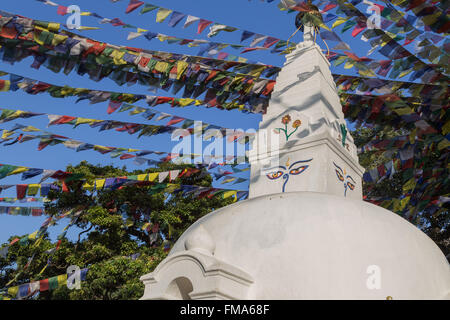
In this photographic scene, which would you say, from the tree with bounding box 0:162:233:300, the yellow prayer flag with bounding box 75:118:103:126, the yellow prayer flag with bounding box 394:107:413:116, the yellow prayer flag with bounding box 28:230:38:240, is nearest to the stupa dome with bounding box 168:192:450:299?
the yellow prayer flag with bounding box 394:107:413:116

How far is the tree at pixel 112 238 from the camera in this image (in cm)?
1272

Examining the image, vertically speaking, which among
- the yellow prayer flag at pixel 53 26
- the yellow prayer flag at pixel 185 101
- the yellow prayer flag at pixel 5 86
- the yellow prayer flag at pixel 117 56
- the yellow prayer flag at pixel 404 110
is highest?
the yellow prayer flag at pixel 53 26

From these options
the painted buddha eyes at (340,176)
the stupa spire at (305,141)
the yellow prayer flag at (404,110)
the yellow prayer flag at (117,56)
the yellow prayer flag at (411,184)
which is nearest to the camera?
the stupa spire at (305,141)

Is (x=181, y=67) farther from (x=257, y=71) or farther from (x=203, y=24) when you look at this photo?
(x=257, y=71)

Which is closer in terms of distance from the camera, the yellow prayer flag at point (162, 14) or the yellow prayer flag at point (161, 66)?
the yellow prayer flag at point (162, 14)

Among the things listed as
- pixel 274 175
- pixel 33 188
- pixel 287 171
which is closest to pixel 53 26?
pixel 33 188

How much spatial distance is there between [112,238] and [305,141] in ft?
35.5

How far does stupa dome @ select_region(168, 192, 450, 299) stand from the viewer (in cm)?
382

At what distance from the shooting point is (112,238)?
1488 cm

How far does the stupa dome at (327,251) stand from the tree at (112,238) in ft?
28.3

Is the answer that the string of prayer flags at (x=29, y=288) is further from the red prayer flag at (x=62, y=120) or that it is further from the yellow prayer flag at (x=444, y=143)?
the yellow prayer flag at (x=444, y=143)

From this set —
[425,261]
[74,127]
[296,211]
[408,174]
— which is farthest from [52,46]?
[408,174]

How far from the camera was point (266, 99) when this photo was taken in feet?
29.7

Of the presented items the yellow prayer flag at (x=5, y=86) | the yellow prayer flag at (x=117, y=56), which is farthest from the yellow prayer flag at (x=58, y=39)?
the yellow prayer flag at (x=5, y=86)
